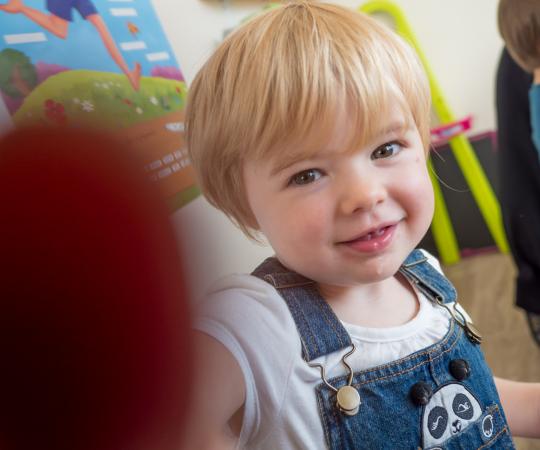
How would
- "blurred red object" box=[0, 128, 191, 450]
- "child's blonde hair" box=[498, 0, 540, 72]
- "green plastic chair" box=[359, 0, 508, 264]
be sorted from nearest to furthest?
"blurred red object" box=[0, 128, 191, 450]
"child's blonde hair" box=[498, 0, 540, 72]
"green plastic chair" box=[359, 0, 508, 264]

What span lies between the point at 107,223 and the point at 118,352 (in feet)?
0.13

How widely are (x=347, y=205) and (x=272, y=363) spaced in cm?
13

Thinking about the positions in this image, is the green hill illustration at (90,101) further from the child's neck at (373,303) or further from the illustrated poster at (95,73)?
the child's neck at (373,303)

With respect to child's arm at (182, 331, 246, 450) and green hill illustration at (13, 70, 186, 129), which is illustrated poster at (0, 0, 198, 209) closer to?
green hill illustration at (13, 70, 186, 129)

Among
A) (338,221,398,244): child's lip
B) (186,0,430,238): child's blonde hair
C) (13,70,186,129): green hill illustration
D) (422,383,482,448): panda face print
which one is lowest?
(422,383,482,448): panda face print

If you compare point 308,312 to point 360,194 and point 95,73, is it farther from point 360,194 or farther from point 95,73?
point 95,73

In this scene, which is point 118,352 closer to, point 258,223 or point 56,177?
point 56,177

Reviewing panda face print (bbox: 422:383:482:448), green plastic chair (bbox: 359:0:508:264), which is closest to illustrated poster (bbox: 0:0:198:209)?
panda face print (bbox: 422:383:482:448)

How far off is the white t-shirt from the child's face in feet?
0.13

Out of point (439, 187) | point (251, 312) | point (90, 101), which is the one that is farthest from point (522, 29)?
point (90, 101)

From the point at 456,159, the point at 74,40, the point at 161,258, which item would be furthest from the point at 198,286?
the point at 456,159

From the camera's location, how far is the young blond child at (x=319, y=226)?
35cm

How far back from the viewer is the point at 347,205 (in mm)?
351

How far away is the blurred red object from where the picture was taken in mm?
141
